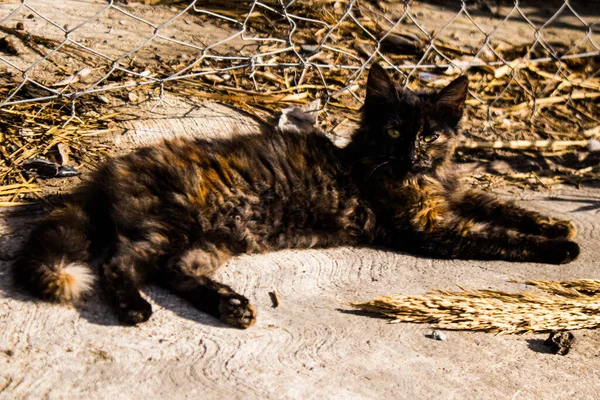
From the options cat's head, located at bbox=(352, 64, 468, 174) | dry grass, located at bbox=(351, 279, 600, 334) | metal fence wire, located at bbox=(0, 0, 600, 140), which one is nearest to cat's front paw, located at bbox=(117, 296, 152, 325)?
dry grass, located at bbox=(351, 279, 600, 334)

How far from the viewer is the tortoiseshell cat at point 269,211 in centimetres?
256

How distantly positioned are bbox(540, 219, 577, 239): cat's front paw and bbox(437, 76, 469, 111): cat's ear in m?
0.76

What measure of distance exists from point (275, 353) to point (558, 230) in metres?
1.88

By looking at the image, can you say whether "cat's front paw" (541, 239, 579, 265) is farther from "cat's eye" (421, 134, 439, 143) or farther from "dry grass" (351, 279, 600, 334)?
"cat's eye" (421, 134, 439, 143)

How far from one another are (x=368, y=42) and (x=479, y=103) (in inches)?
36.7

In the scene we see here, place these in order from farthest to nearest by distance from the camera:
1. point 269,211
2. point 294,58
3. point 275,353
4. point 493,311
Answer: point 294,58, point 269,211, point 493,311, point 275,353

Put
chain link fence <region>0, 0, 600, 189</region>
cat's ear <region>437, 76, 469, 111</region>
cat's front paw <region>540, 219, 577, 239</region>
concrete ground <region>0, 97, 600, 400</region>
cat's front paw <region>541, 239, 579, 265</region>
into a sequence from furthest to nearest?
chain link fence <region>0, 0, 600, 189</region> → cat's front paw <region>540, 219, 577, 239</region> → cat's ear <region>437, 76, 469, 111</region> → cat's front paw <region>541, 239, 579, 265</region> → concrete ground <region>0, 97, 600, 400</region>

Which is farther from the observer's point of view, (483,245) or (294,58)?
(294,58)

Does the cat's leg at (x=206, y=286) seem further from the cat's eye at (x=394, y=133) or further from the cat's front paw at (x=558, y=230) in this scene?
the cat's front paw at (x=558, y=230)

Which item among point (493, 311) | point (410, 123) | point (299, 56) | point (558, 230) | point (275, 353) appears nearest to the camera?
point (275, 353)

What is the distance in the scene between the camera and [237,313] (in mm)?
2428

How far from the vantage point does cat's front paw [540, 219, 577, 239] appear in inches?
137

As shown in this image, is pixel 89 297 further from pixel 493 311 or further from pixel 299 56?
pixel 299 56

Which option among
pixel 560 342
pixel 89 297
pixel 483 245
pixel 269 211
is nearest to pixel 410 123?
pixel 483 245
